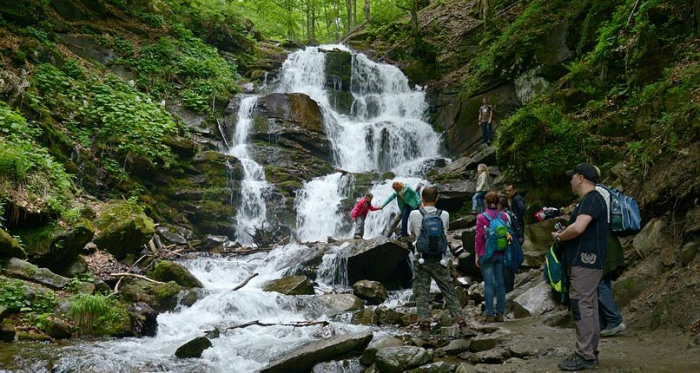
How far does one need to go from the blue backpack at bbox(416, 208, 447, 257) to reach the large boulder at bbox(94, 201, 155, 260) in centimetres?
719

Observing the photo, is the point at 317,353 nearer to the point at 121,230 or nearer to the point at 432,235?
the point at 432,235

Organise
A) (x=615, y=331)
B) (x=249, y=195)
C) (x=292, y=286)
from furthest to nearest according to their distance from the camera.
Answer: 1. (x=249, y=195)
2. (x=292, y=286)
3. (x=615, y=331)

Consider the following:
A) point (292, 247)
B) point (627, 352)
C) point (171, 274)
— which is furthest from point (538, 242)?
point (171, 274)

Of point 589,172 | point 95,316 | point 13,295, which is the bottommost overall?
point 95,316

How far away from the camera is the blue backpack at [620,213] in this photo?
4.46 metres

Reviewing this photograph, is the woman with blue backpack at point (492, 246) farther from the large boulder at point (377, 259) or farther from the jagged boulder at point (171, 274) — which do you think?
the jagged boulder at point (171, 274)

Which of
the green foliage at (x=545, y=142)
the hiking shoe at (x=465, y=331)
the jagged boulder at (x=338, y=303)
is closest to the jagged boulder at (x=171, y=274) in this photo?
the jagged boulder at (x=338, y=303)

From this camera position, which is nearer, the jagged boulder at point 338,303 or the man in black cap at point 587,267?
the man in black cap at point 587,267

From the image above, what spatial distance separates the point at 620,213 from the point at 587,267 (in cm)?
73

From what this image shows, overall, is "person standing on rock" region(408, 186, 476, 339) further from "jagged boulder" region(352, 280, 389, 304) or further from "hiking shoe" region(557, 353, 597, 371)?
"jagged boulder" region(352, 280, 389, 304)

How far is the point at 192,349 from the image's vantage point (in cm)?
667

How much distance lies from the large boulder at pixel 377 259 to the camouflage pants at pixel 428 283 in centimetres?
403

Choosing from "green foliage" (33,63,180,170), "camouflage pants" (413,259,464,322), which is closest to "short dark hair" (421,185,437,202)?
"camouflage pants" (413,259,464,322)

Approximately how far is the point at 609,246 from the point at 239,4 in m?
25.4
